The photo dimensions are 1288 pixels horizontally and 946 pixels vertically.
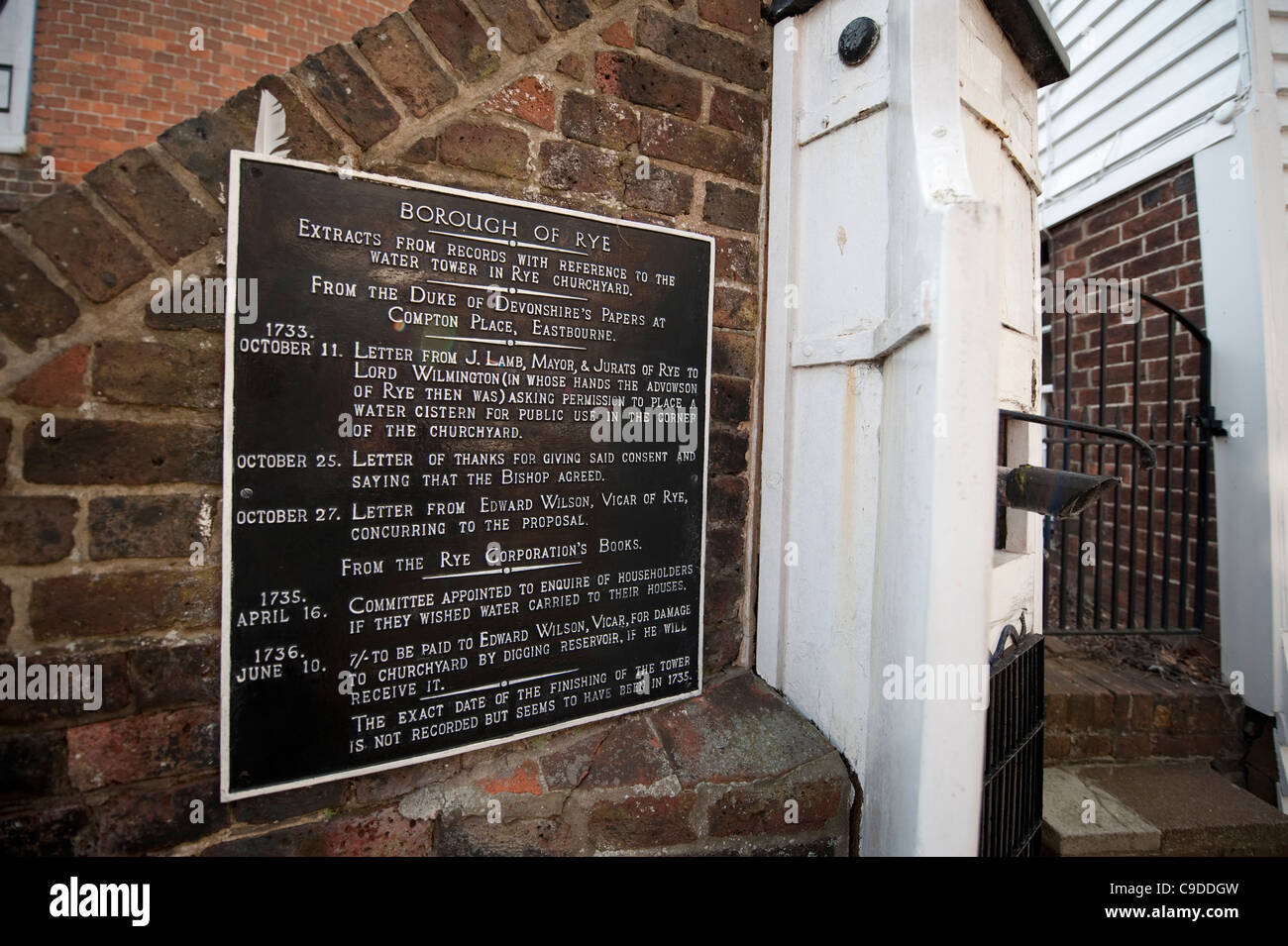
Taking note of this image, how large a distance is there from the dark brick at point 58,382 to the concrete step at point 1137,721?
12.3ft

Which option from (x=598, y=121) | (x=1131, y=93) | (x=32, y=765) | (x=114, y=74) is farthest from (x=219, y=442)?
(x=114, y=74)

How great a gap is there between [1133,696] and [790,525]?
2.21 meters

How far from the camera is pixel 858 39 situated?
5.98 feet

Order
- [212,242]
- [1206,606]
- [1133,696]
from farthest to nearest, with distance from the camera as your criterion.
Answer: [1206,606], [1133,696], [212,242]

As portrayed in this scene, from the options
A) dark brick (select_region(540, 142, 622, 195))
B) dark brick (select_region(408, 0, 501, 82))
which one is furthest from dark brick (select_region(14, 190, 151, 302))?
dark brick (select_region(540, 142, 622, 195))

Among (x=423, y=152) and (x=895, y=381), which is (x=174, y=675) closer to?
(x=423, y=152)

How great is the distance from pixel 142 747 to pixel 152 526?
515 millimetres

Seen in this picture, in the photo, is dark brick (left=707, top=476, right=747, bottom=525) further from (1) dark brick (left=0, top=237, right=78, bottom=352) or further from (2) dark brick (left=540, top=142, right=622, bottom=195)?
(1) dark brick (left=0, top=237, right=78, bottom=352)

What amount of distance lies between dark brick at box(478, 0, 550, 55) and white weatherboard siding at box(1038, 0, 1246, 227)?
3.63 m

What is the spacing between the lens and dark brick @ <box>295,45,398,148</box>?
58.4 inches

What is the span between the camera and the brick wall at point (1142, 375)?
3305mm

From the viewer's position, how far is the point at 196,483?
1.41 metres

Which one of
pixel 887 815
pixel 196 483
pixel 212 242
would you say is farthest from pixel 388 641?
pixel 887 815
